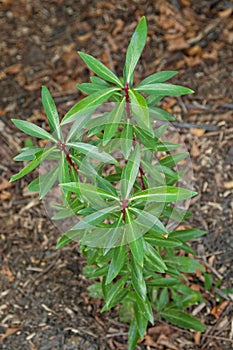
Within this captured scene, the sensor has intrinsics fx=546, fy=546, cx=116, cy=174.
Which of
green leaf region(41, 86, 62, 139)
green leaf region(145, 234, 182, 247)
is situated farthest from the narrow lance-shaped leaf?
green leaf region(145, 234, 182, 247)

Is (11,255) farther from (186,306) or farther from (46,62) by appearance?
(46,62)

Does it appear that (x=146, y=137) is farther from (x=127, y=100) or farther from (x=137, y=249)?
(x=137, y=249)

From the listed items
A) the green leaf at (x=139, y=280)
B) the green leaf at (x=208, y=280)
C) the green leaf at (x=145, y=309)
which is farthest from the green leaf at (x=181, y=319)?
the green leaf at (x=139, y=280)

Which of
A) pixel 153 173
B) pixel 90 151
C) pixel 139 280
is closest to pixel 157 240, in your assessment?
pixel 139 280

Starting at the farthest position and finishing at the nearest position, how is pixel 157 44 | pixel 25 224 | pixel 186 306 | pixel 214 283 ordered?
pixel 157 44 < pixel 25 224 < pixel 214 283 < pixel 186 306

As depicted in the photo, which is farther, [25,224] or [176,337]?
[25,224]

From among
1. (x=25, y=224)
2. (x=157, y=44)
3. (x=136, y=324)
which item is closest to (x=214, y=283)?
(x=136, y=324)
